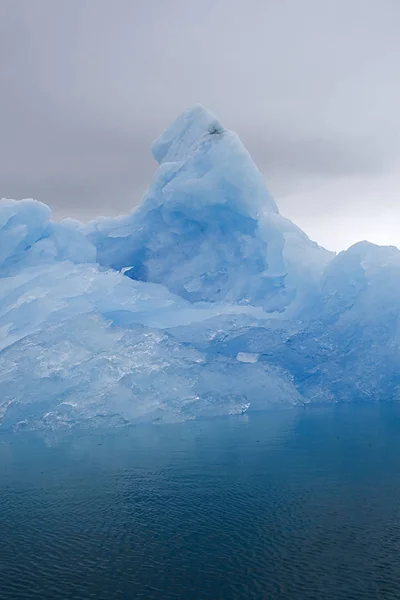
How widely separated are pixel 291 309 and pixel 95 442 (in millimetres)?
8247

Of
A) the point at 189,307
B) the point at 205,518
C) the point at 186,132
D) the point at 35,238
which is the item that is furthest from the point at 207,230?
the point at 205,518

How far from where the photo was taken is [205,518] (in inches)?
319

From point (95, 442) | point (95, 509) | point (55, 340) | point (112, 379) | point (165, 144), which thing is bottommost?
point (95, 509)

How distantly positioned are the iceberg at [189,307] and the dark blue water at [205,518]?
2974 millimetres

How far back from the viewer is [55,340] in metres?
16.8

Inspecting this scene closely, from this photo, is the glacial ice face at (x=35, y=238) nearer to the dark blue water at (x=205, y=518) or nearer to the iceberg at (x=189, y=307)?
the iceberg at (x=189, y=307)

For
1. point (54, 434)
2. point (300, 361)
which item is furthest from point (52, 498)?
point (300, 361)

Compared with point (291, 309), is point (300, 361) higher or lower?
lower

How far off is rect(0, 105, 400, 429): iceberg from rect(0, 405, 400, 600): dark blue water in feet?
9.76

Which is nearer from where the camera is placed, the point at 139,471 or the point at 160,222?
the point at 139,471

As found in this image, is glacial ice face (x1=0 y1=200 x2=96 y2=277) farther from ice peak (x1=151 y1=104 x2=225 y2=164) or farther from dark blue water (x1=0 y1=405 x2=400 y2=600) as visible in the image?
dark blue water (x1=0 y1=405 x2=400 y2=600)

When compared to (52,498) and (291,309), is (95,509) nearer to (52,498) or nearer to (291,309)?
(52,498)

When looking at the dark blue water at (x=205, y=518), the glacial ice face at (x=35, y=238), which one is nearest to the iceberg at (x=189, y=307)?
the glacial ice face at (x=35, y=238)

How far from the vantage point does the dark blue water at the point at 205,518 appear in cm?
605
